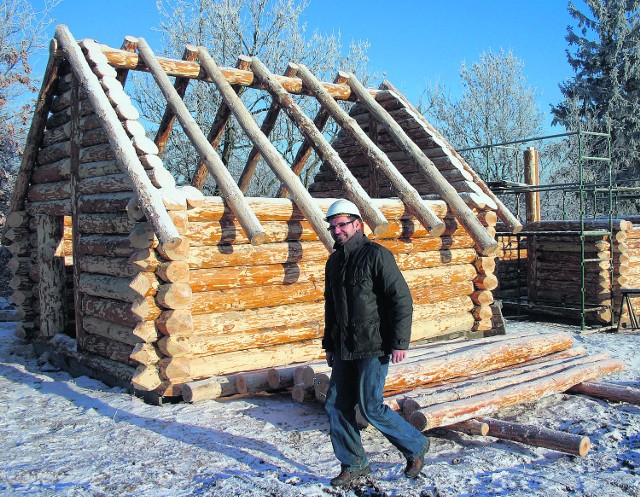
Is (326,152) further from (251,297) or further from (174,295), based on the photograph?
(174,295)

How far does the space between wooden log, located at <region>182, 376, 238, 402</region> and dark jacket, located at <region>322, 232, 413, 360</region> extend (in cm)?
246

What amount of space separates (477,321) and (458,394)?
13.4 ft

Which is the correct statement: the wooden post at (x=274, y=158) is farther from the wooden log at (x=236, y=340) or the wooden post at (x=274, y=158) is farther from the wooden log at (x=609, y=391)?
the wooden log at (x=609, y=391)

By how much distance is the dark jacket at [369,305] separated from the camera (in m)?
4.71

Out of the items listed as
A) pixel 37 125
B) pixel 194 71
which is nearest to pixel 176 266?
pixel 194 71

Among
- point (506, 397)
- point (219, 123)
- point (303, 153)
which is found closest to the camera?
point (506, 397)

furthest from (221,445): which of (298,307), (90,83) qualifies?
(90,83)

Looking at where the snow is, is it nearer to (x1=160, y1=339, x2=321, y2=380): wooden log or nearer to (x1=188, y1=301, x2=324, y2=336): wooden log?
(x1=160, y1=339, x2=321, y2=380): wooden log

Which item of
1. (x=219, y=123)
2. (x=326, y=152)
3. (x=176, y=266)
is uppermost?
(x=219, y=123)

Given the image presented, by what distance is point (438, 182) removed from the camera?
30.9 ft

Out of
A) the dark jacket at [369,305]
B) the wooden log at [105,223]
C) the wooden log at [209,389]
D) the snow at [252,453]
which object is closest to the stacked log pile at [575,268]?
the snow at [252,453]

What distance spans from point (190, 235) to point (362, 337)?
2.99 meters

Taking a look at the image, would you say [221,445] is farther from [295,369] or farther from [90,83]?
[90,83]

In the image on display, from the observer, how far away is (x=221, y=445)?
224 inches
